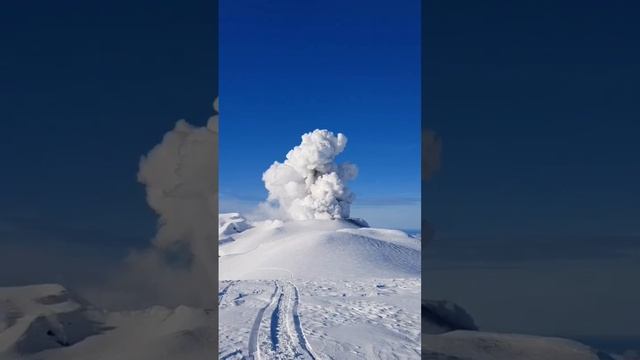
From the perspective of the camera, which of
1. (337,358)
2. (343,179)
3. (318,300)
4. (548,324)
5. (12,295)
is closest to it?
(12,295)

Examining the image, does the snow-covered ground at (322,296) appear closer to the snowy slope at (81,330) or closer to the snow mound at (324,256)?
the snow mound at (324,256)

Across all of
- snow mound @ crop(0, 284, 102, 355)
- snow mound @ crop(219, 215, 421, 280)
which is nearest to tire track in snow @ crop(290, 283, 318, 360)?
snow mound @ crop(0, 284, 102, 355)

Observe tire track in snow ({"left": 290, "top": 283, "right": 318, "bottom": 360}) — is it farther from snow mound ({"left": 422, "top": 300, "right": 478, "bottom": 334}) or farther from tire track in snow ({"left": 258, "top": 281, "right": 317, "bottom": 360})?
snow mound ({"left": 422, "top": 300, "right": 478, "bottom": 334})

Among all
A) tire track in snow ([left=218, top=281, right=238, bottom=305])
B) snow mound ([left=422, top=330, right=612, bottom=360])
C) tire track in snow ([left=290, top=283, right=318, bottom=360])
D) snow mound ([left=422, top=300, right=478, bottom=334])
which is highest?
snow mound ([left=422, top=300, right=478, bottom=334])

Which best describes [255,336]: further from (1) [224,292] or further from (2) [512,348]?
(1) [224,292]

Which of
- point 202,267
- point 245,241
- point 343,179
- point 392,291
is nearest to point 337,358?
point 202,267

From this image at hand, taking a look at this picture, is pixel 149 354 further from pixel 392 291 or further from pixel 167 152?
pixel 392 291
